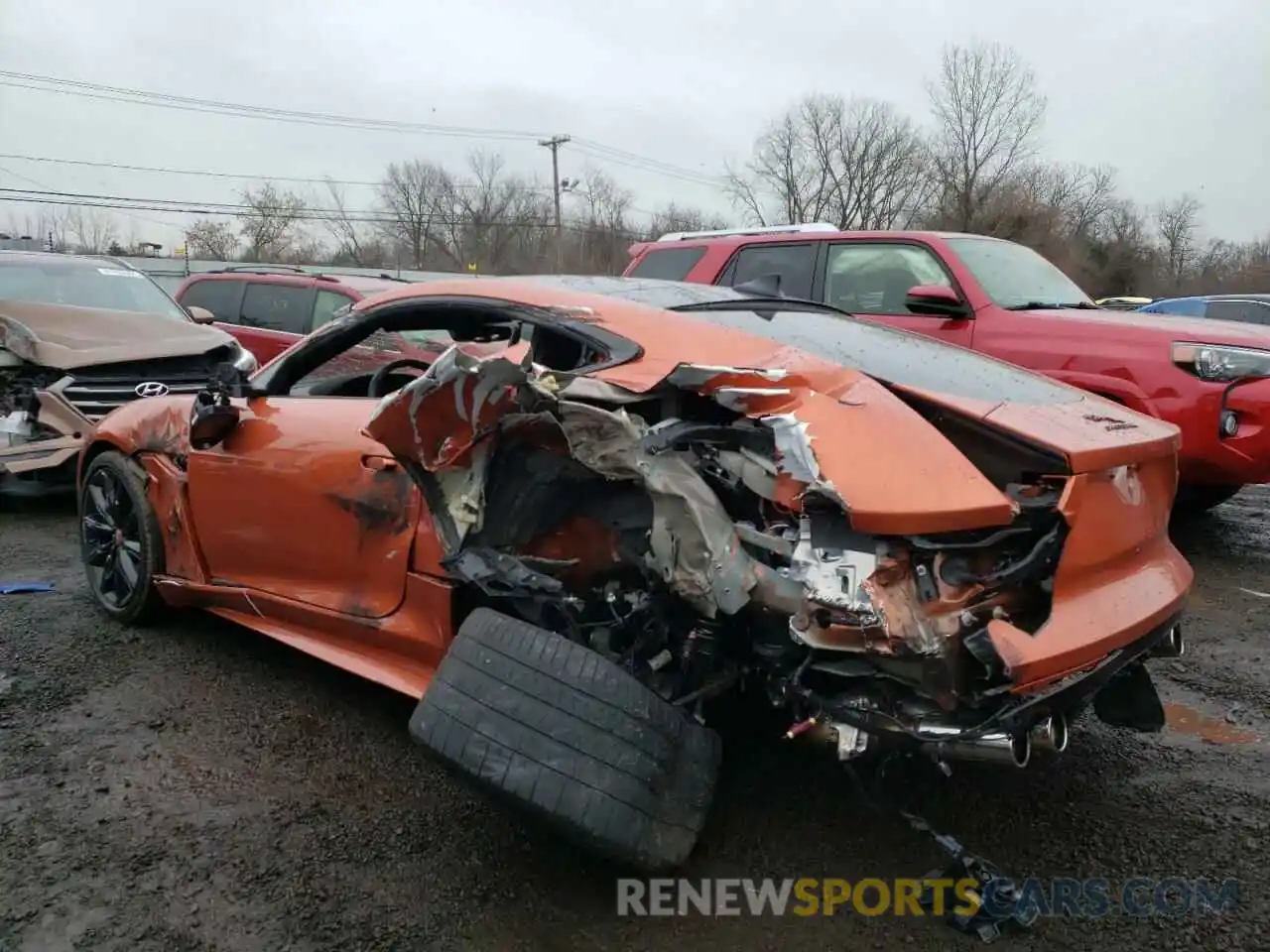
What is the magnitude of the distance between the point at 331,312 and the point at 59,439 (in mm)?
3122

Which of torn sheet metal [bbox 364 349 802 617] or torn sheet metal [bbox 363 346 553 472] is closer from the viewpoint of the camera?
torn sheet metal [bbox 364 349 802 617]

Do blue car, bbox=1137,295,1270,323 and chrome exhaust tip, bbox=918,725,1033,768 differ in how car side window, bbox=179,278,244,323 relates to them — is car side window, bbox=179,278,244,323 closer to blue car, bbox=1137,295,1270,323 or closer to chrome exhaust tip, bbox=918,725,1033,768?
chrome exhaust tip, bbox=918,725,1033,768

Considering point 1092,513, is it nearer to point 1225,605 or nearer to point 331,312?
point 1225,605

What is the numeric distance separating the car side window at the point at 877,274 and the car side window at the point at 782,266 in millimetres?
136

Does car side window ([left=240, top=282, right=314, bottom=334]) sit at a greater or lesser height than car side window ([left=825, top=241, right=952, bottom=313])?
lesser

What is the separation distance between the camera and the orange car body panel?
2.08m

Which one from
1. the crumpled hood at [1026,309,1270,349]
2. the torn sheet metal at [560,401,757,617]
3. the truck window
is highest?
the truck window

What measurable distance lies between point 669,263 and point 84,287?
4685mm

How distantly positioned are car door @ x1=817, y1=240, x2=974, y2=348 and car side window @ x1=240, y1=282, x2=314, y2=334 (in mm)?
5108

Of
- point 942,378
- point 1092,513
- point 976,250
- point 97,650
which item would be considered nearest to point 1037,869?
point 1092,513

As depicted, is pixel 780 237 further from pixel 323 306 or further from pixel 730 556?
pixel 730 556

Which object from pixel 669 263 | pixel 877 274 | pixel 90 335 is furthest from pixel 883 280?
pixel 90 335

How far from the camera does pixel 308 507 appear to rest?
309 cm

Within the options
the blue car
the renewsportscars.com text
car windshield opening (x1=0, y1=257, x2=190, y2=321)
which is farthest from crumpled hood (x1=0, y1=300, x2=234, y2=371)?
the blue car
